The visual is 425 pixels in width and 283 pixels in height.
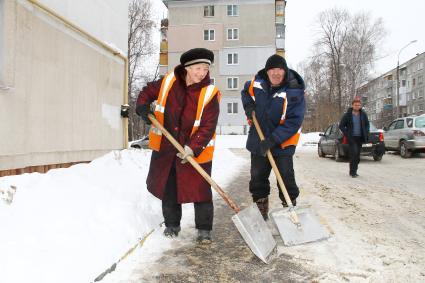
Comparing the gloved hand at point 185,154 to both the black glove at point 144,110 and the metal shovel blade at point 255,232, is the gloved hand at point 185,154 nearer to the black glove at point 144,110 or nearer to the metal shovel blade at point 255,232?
the black glove at point 144,110

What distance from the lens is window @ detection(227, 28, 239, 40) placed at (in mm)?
38031

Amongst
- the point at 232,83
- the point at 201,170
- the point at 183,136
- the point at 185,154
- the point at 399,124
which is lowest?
the point at 201,170

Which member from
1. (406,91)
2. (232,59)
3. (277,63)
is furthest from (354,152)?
(406,91)

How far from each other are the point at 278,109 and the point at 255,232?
1.40 m

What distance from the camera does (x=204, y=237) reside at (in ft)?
12.0

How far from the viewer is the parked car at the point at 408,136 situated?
44.2 ft

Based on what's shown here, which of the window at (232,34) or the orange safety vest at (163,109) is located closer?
the orange safety vest at (163,109)

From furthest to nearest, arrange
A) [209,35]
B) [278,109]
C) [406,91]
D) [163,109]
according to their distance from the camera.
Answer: [406,91]
[209,35]
[278,109]
[163,109]

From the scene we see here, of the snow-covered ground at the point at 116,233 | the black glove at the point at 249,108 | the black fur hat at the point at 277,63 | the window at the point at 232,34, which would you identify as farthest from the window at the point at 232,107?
the black fur hat at the point at 277,63

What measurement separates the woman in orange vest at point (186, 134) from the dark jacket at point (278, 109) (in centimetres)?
64

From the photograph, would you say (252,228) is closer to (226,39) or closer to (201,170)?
(201,170)

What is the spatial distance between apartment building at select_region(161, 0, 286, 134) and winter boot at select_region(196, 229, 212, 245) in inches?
1317

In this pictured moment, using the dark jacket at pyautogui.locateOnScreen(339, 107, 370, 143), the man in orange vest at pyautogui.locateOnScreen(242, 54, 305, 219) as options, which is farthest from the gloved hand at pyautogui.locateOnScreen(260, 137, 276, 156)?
the dark jacket at pyautogui.locateOnScreen(339, 107, 370, 143)

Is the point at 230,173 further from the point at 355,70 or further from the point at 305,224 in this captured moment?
the point at 355,70
